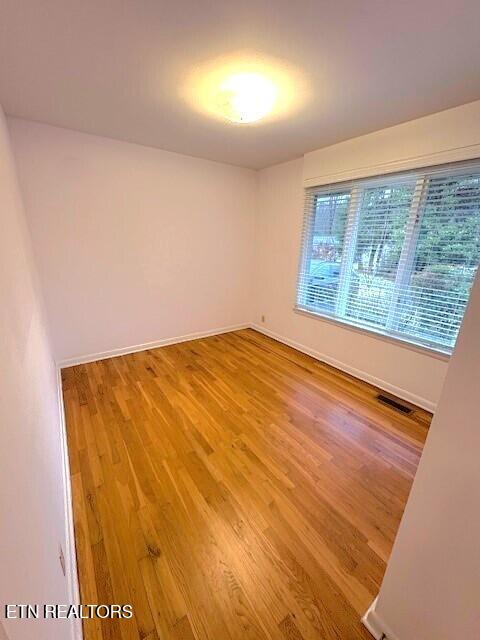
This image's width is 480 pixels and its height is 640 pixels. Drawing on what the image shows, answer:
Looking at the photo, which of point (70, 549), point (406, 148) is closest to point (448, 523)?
point (70, 549)

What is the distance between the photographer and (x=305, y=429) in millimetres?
2066

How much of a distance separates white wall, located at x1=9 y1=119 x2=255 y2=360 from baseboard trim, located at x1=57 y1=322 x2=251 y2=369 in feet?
0.17

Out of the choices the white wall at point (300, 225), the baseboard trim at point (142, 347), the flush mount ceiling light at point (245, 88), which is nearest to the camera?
the flush mount ceiling light at point (245, 88)

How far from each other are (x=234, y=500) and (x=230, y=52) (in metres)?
2.47


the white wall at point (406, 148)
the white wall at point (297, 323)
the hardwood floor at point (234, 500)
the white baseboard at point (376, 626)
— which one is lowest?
the hardwood floor at point (234, 500)

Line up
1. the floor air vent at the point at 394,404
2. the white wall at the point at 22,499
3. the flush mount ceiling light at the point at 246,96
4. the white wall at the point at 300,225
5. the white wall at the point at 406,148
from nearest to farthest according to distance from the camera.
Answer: the white wall at the point at 22,499 < the flush mount ceiling light at the point at 246,96 < the white wall at the point at 406,148 < the white wall at the point at 300,225 < the floor air vent at the point at 394,404

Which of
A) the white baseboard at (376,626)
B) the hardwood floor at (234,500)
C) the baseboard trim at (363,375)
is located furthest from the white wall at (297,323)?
the white baseboard at (376,626)

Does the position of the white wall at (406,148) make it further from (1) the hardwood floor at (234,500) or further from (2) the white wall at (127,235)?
(1) the hardwood floor at (234,500)

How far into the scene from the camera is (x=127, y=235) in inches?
117

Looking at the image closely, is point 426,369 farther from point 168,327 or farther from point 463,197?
point 168,327

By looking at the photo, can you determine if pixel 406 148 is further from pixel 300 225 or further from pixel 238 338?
pixel 238 338

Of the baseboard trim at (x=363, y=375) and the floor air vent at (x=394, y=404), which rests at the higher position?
the baseboard trim at (x=363, y=375)

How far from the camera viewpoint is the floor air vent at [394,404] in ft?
7.68

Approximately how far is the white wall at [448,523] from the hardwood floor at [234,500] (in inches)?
13.6
